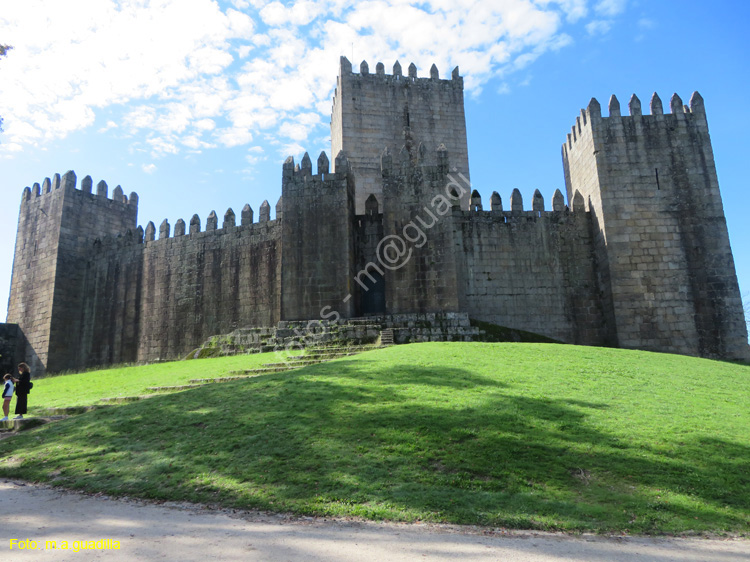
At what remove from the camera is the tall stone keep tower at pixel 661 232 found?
18547mm

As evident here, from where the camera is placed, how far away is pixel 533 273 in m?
20.0

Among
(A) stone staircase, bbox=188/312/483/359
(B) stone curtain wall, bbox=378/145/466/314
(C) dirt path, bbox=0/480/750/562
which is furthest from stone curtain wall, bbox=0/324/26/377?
(C) dirt path, bbox=0/480/750/562

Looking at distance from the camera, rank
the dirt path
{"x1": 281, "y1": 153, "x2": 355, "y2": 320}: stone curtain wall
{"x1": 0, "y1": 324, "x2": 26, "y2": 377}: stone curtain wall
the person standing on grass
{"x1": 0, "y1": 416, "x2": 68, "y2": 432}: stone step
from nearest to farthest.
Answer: the dirt path
{"x1": 0, "y1": 416, "x2": 68, "y2": 432}: stone step
the person standing on grass
{"x1": 281, "y1": 153, "x2": 355, "y2": 320}: stone curtain wall
{"x1": 0, "y1": 324, "x2": 26, "y2": 377}: stone curtain wall

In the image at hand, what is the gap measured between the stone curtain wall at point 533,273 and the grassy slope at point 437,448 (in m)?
8.71

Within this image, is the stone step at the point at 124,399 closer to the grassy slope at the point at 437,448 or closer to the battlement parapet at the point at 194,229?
the grassy slope at the point at 437,448

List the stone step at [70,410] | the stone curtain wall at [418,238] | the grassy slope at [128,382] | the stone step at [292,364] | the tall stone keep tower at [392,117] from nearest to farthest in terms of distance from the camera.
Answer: the stone step at [70,410], the grassy slope at [128,382], the stone step at [292,364], the stone curtain wall at [418,238], the tall stone keep tower at [392,117]

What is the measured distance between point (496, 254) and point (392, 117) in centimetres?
1110

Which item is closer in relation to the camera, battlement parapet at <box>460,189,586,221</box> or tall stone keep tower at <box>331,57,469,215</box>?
battlement parapet at <box>460,189,586,221</box>

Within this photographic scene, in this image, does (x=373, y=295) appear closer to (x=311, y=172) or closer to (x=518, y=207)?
(x=311, y=172)

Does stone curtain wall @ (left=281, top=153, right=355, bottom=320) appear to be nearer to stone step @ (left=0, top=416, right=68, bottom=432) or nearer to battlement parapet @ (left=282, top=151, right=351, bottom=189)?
battlement parapet @ (left=282, top=151, right=351, bottom=189)

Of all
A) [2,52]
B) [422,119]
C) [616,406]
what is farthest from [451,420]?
[422,119]

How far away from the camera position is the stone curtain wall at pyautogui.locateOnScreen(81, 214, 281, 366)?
2170 cm

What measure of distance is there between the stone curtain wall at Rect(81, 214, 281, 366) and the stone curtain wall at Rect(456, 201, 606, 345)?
303 inches

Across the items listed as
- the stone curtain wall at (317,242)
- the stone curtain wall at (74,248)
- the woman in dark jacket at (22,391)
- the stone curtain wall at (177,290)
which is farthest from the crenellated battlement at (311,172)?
the stone curtain wall at (74,248)
